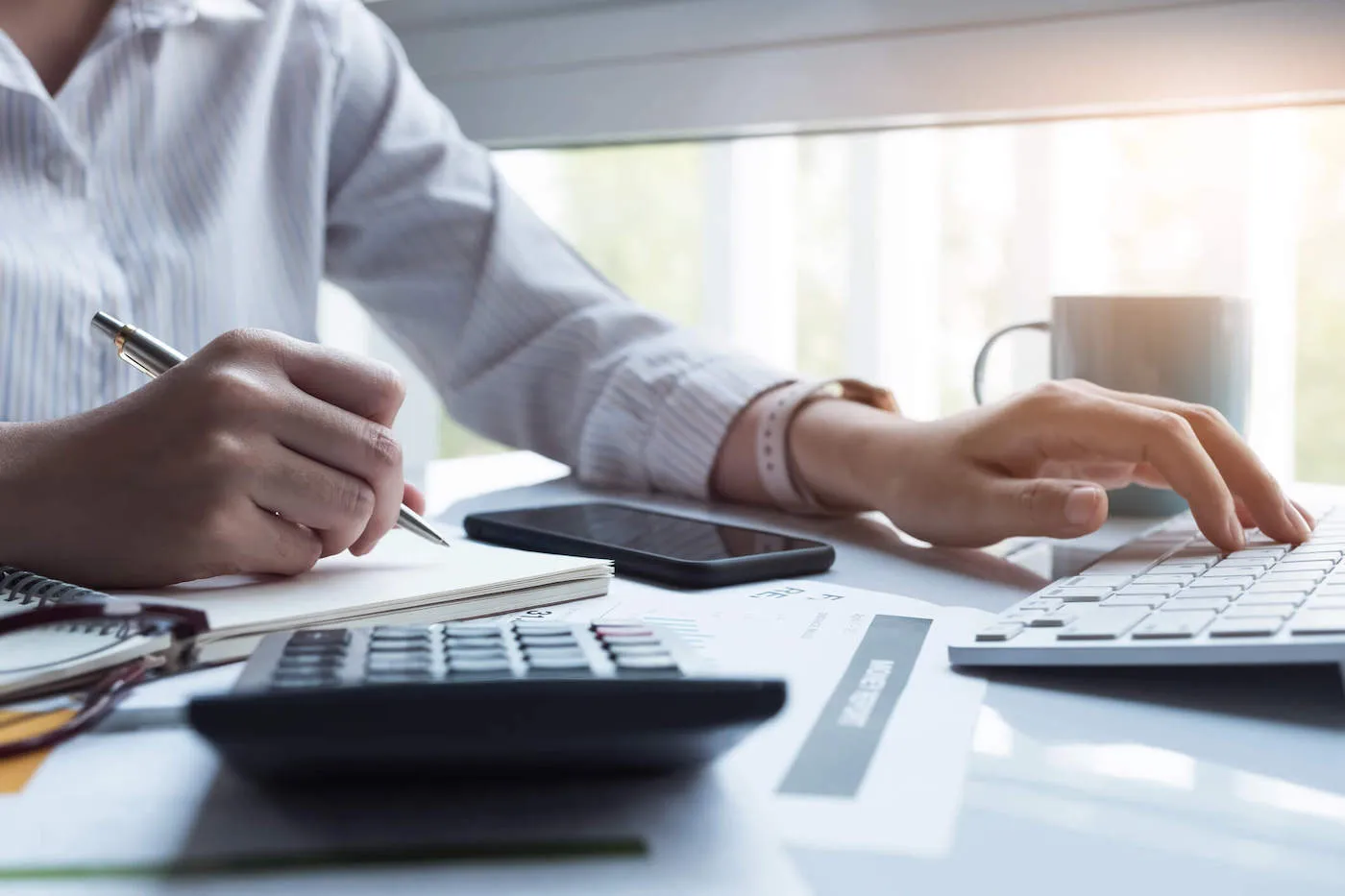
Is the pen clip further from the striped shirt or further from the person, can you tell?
the striped shirt

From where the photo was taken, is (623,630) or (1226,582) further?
(1226,582)

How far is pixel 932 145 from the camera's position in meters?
1.72

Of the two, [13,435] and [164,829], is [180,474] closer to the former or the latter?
[13,435]

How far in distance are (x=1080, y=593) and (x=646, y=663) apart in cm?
23

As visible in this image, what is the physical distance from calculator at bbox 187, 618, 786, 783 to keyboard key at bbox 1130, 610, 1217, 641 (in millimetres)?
168

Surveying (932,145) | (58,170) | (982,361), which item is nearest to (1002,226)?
(932,145)

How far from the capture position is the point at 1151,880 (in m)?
0.24

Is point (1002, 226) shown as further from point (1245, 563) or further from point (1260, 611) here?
point (1260, 611)

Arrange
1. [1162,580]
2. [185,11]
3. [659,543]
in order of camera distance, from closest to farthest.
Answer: [1162,580] < [659,543] < [185,11]

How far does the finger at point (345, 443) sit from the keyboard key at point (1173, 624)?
286 millimetres

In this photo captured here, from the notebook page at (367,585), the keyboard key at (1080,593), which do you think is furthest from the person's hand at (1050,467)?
the notebook page at (367,585)

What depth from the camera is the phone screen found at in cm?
56

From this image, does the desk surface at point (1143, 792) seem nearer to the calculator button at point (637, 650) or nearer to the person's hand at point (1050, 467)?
the calculator button at point (637, 650)

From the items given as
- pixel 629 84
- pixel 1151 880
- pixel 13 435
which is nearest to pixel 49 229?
pixel 13 435
